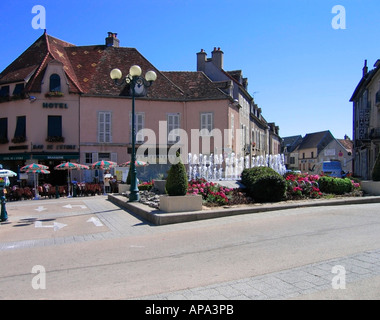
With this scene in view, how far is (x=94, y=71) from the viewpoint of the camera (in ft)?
94.7

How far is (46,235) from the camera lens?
8.46 meters

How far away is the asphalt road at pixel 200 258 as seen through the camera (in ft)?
14.2

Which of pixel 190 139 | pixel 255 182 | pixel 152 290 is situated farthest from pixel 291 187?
pixel 190 139

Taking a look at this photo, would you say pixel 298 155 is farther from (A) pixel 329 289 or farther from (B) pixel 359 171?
(A) pixel 329 289

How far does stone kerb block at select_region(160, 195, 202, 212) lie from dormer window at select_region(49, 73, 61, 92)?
777 inches

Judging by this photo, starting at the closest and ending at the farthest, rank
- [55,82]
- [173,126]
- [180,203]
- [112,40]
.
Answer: [180,203]
[55,82]
[173,126]
[112,40]

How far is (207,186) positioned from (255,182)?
1659mm

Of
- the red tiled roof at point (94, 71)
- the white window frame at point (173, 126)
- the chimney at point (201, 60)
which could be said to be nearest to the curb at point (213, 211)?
the white window frame at point (173, 126)

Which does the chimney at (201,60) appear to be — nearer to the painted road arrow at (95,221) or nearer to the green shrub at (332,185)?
the green shrub at (332,185)

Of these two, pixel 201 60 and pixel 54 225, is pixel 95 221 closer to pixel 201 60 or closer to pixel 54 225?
pixel 54 225

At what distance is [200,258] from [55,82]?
2402cm

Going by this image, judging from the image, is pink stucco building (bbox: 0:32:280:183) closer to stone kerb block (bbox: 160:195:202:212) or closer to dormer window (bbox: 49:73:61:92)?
dormer window (bbox: 49:73:61:92)

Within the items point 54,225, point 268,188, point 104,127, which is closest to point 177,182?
point 268,188

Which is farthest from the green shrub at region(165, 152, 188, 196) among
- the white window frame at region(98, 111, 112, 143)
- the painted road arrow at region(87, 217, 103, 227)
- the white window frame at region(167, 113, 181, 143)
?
the white window frame at region(167, 113, 181, 143)
